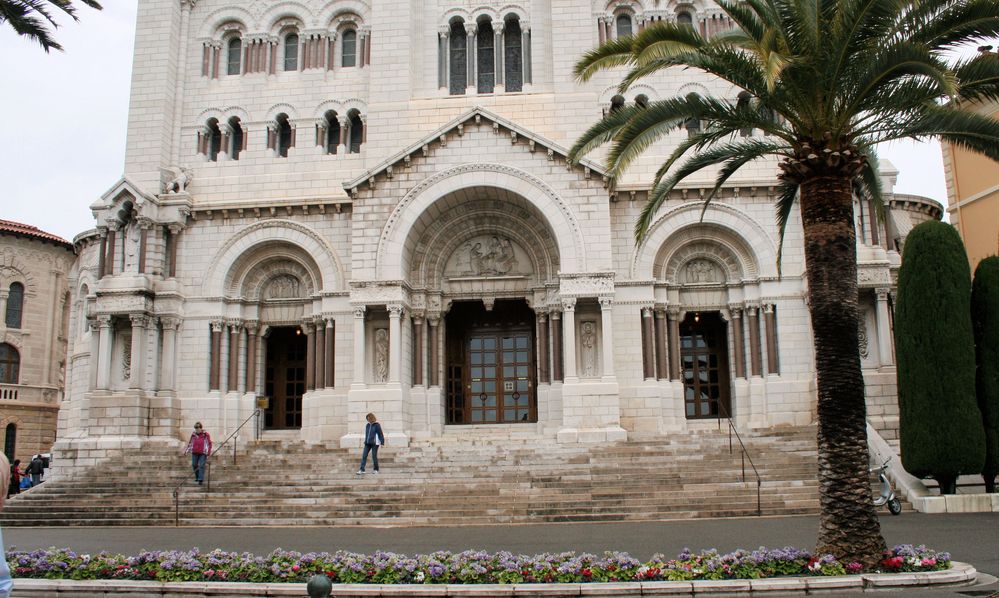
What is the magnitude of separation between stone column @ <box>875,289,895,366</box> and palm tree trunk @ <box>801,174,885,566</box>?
52.8 feet

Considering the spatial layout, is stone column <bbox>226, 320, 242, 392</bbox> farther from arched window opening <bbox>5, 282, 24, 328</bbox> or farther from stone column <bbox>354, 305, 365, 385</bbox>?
arched window opening <bbox>5, 282, 24, 328</bbox>

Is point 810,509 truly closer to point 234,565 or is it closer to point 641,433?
point 641,433

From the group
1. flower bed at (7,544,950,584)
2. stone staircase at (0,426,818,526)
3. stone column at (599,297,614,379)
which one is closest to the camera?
flower bed at (7,544,950,584)

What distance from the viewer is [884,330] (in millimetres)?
28078

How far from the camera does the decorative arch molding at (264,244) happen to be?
31688 mm

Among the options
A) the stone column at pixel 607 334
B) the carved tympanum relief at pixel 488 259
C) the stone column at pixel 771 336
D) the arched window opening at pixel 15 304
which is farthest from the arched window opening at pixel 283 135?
the arched window opening at pixel 15 304

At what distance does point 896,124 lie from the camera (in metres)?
15.0

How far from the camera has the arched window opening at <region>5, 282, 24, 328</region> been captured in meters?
49.8

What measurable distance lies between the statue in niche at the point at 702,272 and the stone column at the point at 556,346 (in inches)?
195

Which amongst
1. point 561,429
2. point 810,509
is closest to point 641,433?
point 561,429

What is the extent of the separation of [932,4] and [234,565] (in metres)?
13.3

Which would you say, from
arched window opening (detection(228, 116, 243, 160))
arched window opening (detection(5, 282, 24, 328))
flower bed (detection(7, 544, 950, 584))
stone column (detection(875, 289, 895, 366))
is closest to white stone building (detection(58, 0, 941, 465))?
stone column (detection(875, 289, 895, 366))

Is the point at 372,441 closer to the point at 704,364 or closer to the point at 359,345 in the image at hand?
the point at 359,345

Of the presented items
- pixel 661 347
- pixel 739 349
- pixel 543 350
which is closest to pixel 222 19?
pixel 543 350
